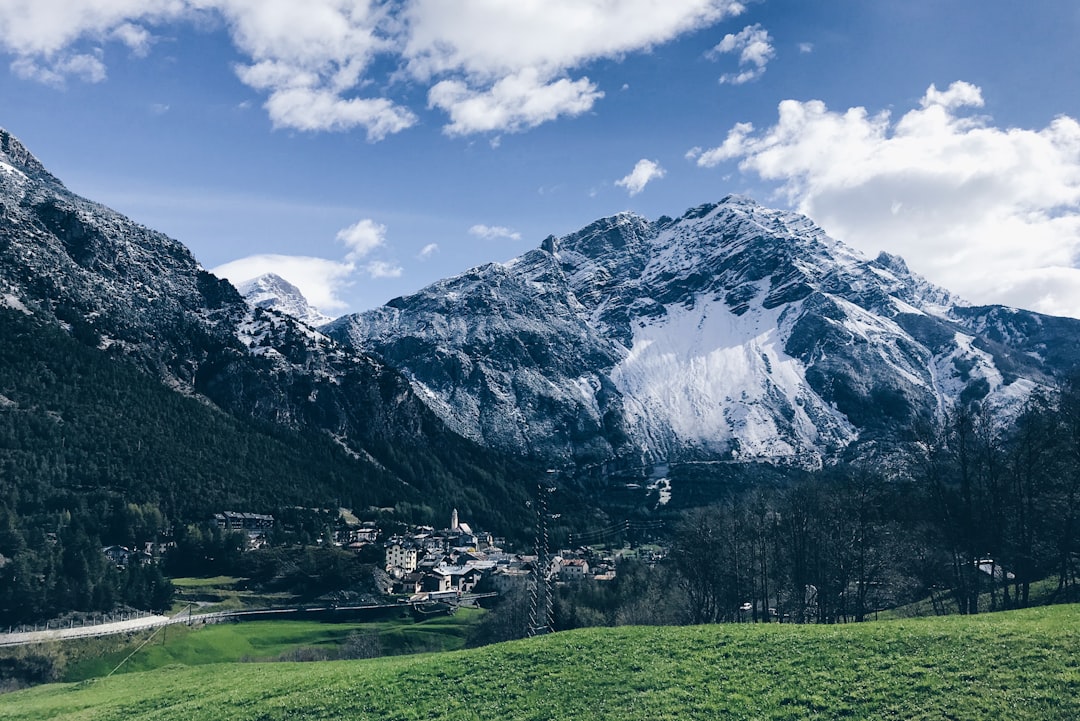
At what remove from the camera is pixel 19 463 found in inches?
6265

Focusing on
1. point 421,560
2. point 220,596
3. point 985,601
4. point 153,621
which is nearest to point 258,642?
point 153,621

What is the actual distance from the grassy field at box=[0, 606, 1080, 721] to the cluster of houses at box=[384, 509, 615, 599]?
102m

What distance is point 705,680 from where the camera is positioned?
2962 centimetres

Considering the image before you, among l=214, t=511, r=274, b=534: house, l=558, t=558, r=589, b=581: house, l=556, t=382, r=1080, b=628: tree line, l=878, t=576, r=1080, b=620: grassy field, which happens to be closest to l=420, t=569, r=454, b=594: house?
l=558, t=558, r=589, b=581: house

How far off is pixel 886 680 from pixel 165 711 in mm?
35239

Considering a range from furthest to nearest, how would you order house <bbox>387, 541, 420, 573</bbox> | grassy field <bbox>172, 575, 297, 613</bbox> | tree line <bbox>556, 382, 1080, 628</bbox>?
house <bbox>387, 541, 420, 573</bbox>, grassy field <bbox>172, 575, 297, 613</bbox>, tree line <bbox>556, 382, 1080, 628</bbox>

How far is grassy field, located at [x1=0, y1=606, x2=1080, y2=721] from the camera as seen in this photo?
25.0 metres

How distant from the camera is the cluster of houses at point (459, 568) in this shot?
14962cm

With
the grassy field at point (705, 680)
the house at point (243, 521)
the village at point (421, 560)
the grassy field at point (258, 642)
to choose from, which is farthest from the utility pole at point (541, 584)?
the house at point (243, 521)

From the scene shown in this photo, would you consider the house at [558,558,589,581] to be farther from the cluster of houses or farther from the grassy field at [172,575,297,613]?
the grassy field at [172,575,297,613]

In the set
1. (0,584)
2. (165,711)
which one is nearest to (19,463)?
(0,584)

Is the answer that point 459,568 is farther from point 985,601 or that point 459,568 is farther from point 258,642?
point 985,601

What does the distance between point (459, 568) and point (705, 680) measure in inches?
5757

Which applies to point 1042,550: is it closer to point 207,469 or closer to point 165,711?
point 165,711
